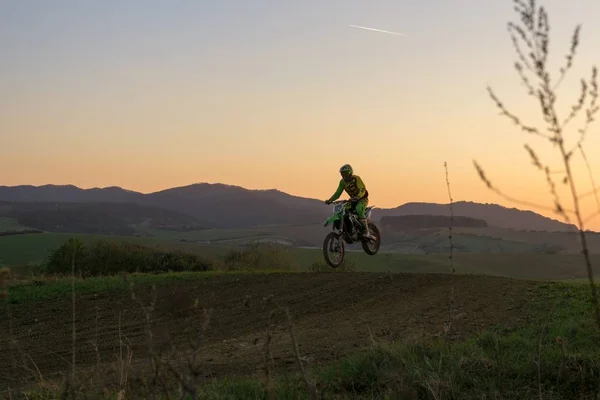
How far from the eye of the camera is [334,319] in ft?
34.1

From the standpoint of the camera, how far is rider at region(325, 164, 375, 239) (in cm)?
1469

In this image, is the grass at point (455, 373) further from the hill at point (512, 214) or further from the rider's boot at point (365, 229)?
the rider's boot at point (365, 229)

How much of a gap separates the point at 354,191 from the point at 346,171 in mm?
567

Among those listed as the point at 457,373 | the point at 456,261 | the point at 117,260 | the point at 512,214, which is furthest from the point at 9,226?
the point at 457,373

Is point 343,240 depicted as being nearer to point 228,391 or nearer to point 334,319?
point 334,319

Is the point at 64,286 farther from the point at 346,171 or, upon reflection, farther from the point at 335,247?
the point at 346,171

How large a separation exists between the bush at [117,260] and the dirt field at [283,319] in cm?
1096

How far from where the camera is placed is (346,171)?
1462cm

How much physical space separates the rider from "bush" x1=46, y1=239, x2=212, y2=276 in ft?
40.3

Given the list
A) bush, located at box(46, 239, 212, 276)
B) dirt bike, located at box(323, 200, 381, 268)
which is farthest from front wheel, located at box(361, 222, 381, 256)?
bush, located at box(46, 239, 212, 276)

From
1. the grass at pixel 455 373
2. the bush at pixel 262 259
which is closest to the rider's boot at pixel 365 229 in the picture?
the grass at pixel 455 373

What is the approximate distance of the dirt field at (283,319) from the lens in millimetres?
8141

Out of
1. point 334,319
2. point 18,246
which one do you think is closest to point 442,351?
point 334,319

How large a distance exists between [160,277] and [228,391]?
13.8m
